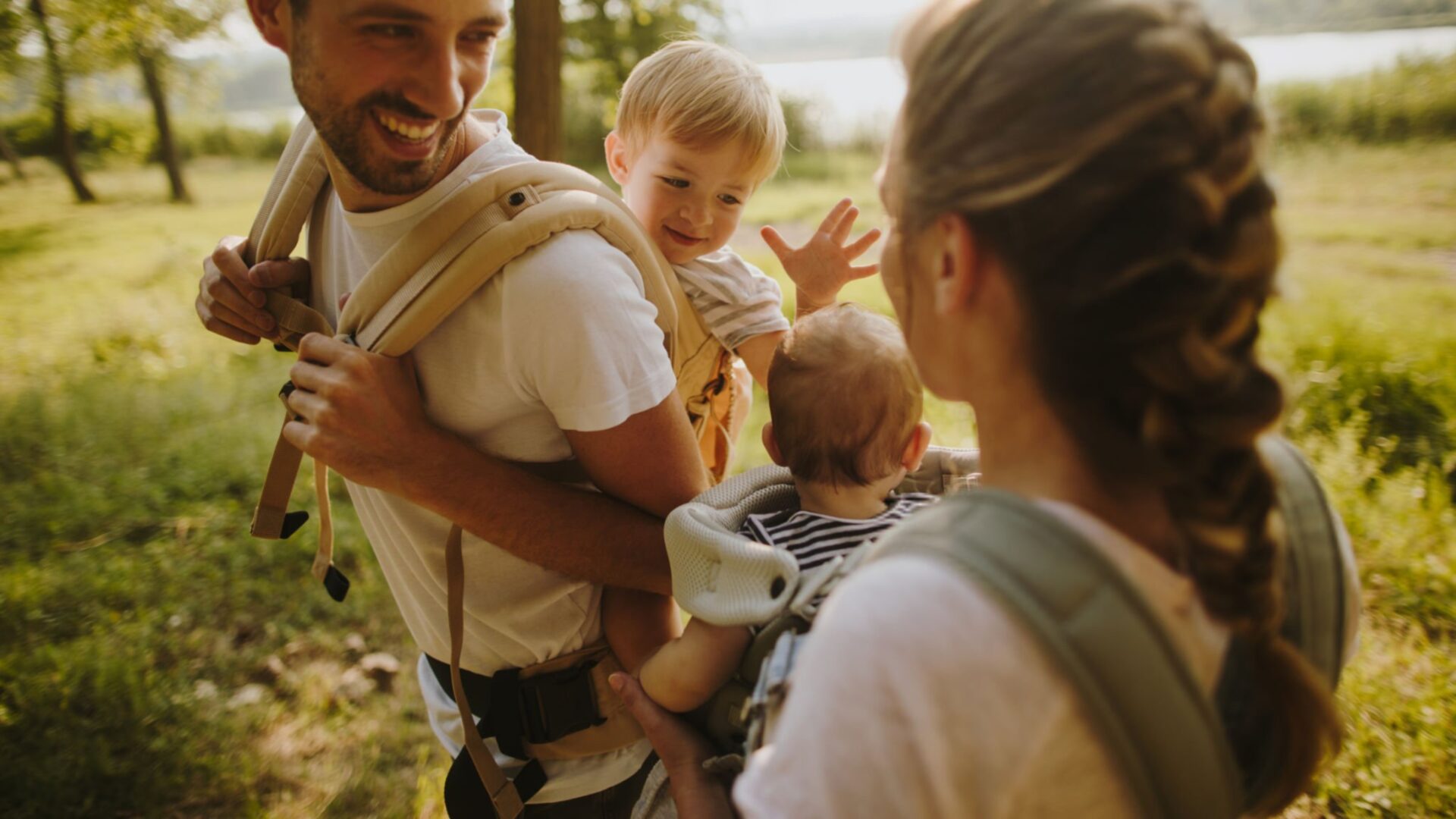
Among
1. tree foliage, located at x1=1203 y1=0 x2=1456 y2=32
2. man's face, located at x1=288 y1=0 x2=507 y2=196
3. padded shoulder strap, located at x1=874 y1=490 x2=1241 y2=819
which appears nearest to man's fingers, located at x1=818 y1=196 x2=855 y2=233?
man's face, located at x1=288 y1=0 x2=507 y2=196

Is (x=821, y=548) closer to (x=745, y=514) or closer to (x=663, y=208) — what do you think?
(x=745, y=514)

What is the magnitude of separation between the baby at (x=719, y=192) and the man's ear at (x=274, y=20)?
895 millimetres

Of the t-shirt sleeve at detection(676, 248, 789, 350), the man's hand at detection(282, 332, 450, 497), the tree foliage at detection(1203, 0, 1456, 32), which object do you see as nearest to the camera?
the man's hand at detection(282, 332, 450, 497)

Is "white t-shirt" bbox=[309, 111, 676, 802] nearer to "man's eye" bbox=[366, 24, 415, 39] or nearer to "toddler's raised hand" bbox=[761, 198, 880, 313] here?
"man's eye" bbox=[366, 24, 415, 39]

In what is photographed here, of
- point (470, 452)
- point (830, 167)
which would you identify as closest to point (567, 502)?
point (470, 452)

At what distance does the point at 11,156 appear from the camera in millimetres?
14117

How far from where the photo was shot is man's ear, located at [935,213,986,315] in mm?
933

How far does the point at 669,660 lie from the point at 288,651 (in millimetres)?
3516

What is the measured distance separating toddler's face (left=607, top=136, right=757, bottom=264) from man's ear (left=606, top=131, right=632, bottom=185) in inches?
7.6

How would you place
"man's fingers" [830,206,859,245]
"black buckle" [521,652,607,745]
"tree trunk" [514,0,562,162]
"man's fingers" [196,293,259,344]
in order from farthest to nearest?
"tree trunk" [514,0,562,162], "man's fingers" [830,206,859,245], "man's fingers" [196,293,259,344], "black buckle" [521,652,607,745]

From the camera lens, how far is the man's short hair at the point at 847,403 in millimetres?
1625

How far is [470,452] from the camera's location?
1.57 metres

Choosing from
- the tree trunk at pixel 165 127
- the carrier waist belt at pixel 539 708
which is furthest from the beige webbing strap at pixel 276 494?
the tree trunk at pixel 165 127

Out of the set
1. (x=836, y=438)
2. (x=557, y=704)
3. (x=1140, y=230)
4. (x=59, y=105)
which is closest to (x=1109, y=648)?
(x=1140, y=230)
